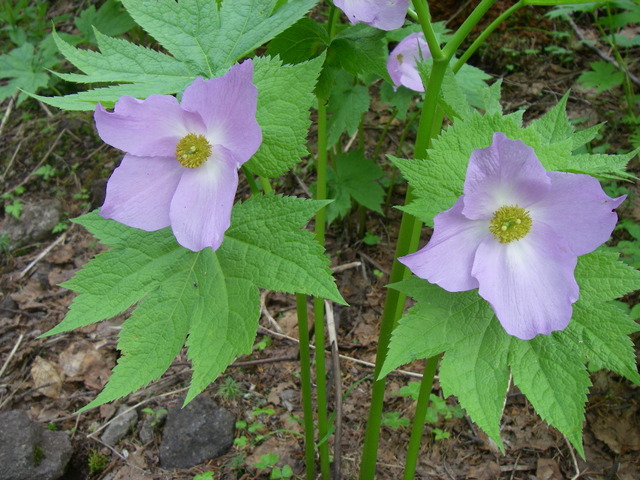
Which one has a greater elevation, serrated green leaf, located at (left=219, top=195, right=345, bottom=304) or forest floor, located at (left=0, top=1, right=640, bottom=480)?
serrated green leaf, located at (left=219, top=195, right=345, bottom=304)

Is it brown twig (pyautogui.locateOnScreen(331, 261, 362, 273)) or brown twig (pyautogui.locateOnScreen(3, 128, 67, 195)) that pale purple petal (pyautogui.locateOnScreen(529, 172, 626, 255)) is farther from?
brown twig (pyautogui.locateOnScreen(3, 128, 67, 195))

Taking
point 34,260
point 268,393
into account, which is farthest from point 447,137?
point 34,260

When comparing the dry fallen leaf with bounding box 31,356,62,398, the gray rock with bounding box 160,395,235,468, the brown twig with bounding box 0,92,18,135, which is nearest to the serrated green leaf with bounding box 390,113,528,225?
the gray rock with bounding box 160,395,235,468

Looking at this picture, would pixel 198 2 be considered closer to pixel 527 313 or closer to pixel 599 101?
pixel 527 313

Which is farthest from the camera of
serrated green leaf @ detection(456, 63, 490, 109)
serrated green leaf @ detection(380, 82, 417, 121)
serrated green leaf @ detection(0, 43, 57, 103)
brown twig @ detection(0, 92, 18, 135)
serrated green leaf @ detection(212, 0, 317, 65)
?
brown twig @ detection(0, 92, 18, 135)

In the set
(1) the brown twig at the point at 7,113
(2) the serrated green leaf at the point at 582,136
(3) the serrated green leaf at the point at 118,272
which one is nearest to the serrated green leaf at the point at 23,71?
(1) the brown twig at the point at 7,113

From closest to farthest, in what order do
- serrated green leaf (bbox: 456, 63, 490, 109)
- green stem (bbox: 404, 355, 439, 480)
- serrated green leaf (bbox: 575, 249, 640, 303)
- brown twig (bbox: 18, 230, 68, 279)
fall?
serrated green leaf (bbox: 575, 249, 640, 303)
green stem (bbox: 404, 355, 439, 480)
serrated green leaf (bbox: 456, 63, 490, 109)
brown twig (bbox: 18, 230, 68, 279)

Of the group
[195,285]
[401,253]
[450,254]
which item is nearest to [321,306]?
[401,253]

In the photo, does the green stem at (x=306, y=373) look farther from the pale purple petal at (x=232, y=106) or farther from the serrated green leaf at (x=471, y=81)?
the serrated green leaf at (x=471, y=81)
